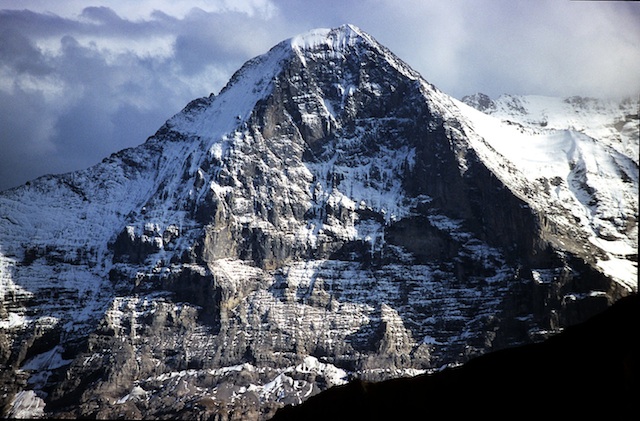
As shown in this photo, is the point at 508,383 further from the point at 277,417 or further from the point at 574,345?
the point at 277,417

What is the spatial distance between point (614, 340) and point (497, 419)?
1261 centimetres

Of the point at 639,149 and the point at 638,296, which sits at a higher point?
the point at 639,149

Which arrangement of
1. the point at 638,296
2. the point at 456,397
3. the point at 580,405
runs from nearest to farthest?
the point at 580,405, the point at 638,296, the point at 456,397

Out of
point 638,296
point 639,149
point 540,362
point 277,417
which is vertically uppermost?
point 639,149

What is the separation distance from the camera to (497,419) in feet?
240

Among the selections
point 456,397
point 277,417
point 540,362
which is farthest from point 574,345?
point 277,417

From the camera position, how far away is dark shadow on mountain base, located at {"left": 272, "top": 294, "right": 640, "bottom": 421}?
207 ft

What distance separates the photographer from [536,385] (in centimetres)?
7194

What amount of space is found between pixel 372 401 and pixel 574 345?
28.3 meters

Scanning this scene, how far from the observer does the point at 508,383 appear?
7581 centimetres

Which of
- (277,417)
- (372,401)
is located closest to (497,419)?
(372,401)

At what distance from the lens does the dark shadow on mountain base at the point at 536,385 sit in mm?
62969

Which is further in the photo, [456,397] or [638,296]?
[456,397]

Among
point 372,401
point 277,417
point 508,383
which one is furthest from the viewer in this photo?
point 277,417
